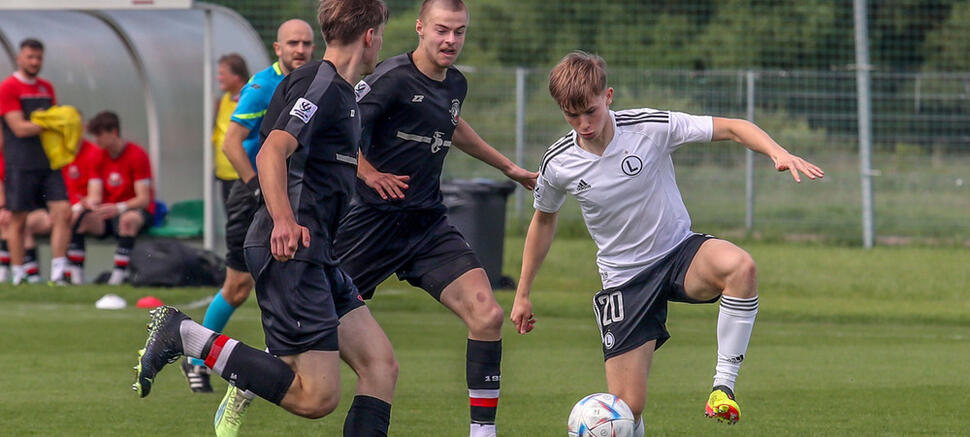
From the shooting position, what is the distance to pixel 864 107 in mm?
17062

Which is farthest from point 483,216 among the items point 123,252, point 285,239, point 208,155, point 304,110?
point 285,239

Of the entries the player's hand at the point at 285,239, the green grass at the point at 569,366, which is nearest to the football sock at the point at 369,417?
the player's hand at the point at 285,239

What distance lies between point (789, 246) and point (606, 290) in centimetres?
1333

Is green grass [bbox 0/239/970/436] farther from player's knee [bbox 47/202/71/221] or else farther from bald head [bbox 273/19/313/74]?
bald head [bbox 273/19/313/74]

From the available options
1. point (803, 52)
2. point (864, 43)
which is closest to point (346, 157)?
point (864, 43)

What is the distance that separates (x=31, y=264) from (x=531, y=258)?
9392 mm

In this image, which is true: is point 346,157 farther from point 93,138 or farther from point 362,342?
point 93,138

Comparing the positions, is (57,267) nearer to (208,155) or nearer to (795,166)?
(208,155)

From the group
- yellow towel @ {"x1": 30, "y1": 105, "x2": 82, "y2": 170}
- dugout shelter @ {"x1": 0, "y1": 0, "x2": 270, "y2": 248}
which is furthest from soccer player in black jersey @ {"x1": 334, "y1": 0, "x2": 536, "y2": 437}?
dugout shelter @ {"x1": 0, "y1": 0, "x2": 270, "y2": 248}

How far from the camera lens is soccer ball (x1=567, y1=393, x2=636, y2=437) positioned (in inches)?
230

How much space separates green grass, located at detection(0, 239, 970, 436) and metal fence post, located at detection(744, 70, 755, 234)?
359cm

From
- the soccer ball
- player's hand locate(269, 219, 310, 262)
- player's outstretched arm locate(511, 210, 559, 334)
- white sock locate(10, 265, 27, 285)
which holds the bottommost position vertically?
white sock locate(10, 265, 27, 285)

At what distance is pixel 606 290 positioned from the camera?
6332mm

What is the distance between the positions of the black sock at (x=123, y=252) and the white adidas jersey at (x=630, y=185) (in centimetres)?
884
